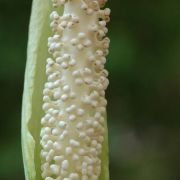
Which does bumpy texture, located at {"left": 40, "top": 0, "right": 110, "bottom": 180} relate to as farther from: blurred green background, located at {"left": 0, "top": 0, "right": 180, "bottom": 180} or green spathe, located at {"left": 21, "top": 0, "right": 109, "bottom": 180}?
blurred green background, located at {"left": 0, "top": 0, "right": 180, "bottom": 180}

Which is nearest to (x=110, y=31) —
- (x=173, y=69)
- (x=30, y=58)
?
(x=173, y=69)

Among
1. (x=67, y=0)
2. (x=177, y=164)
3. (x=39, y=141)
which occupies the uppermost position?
(x=67, y=0)

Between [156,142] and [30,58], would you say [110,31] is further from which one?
[30,58]

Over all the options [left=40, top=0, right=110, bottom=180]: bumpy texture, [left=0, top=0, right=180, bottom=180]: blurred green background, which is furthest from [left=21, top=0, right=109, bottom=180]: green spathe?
[left=0, top=0, right=180, bottom=180]: blurred green background

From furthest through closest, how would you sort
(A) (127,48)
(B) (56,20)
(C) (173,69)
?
(C) (173,69), (A) (127,48), (B) (56,20)

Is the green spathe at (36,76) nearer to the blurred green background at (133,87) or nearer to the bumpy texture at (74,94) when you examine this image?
the bumpy texture at (74,94)

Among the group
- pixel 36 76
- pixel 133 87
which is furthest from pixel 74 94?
pixel 133 87
